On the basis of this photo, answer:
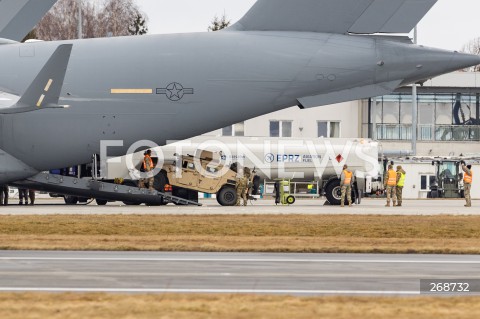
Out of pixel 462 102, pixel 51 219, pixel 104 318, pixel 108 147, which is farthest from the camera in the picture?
pixel 462 102

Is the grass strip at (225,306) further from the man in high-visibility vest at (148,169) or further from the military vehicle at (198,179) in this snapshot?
the military vehicle at (198,179)

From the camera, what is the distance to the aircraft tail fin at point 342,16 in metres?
36.7

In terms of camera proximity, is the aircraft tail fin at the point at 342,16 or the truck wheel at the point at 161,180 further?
the truck wheel at the point at 161,180

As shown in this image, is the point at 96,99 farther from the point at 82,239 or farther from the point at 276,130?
the point at 276,130

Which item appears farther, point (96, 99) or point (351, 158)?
point (351, 158)

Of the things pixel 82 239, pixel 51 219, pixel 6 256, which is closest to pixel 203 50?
pixel 51 219

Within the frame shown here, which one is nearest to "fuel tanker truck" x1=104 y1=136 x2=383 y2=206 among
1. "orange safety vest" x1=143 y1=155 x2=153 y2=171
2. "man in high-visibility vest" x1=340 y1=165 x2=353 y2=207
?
"man in high-visibility vest" x1=340 y1=165 x2=353 y2=207

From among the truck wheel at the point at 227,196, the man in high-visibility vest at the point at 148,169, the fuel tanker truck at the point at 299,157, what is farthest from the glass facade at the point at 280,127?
the man in high-visibility vest at the point at 148,169

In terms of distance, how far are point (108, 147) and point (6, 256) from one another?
1753cm

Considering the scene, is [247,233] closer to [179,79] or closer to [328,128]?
[179,79]

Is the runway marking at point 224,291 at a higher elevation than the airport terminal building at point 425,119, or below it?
below

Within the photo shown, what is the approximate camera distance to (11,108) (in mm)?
35062

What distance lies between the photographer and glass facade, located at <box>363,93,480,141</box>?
281ft

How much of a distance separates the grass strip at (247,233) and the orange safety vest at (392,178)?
1127 centimetres
